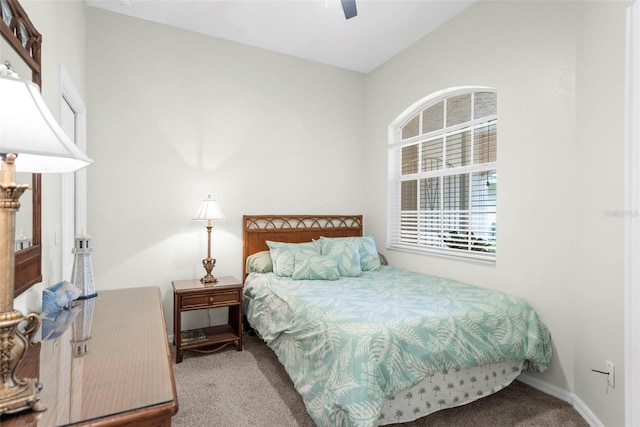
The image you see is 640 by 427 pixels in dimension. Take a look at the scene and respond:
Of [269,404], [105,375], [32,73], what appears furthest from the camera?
[269,404]

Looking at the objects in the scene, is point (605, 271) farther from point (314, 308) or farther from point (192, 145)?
point (192, 145)

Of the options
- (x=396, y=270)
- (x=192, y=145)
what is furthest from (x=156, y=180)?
(x=396, y=270)

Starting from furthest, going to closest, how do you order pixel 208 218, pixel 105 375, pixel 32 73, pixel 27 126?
pixel 208 218 → pixel 32 73 → pixel 105 375 → pixel 27 126

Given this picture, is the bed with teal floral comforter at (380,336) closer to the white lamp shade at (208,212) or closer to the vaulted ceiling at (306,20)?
the white lamp shade at (208,212)

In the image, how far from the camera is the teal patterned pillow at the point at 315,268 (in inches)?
122

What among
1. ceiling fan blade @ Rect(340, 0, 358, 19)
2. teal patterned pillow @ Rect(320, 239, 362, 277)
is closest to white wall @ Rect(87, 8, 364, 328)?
teal patterned pillow @ Rect(320, 239, 362, 277)

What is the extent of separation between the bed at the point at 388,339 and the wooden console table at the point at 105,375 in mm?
941

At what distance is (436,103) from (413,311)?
2.34m

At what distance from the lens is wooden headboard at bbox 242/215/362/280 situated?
363cm

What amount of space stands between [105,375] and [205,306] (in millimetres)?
2157

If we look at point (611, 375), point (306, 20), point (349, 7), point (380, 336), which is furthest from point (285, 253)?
point (611, 375)

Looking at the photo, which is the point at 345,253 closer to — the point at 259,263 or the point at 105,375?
the point at 259,263

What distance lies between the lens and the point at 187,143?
3.38 metres

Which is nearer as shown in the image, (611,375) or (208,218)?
(611,375)
